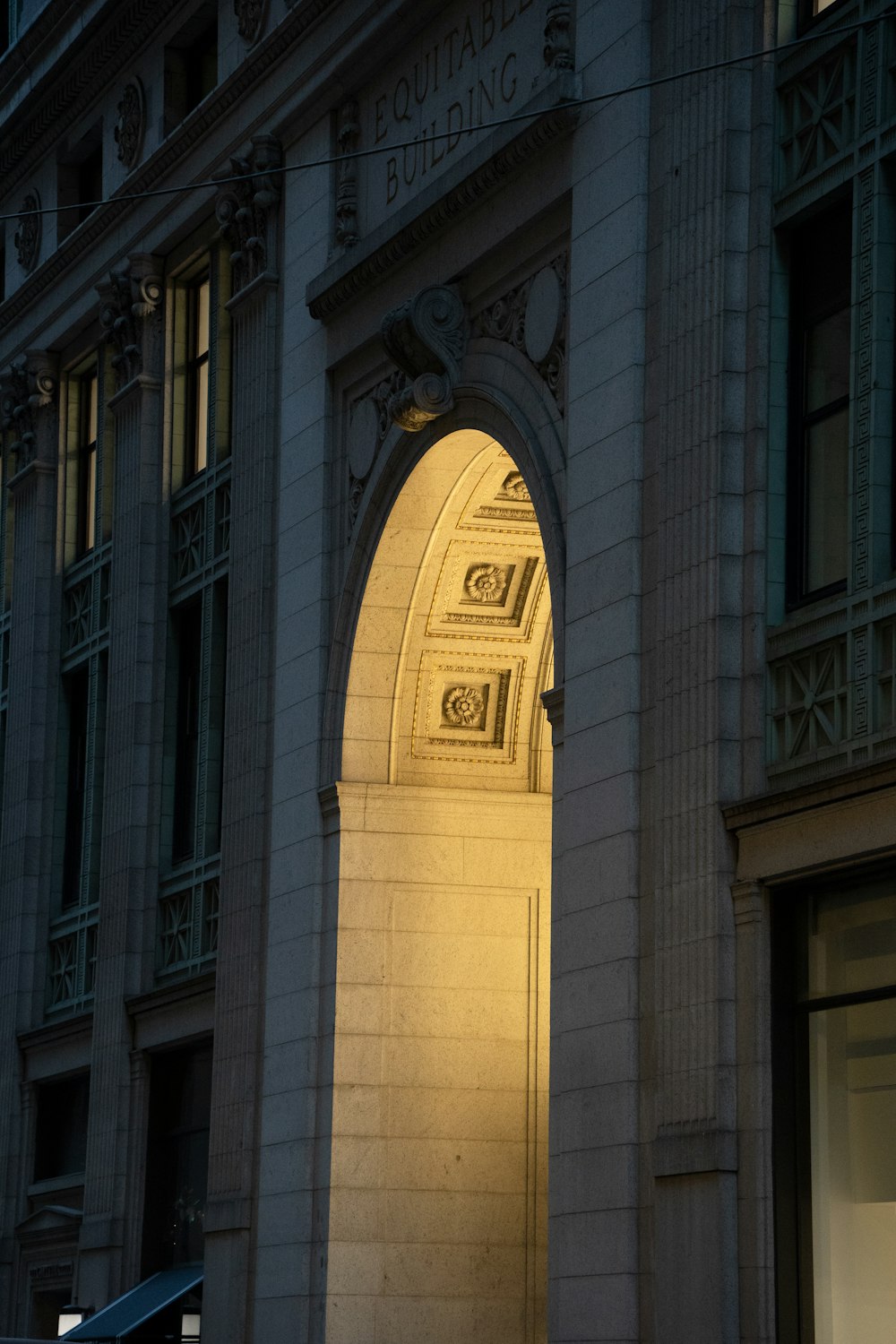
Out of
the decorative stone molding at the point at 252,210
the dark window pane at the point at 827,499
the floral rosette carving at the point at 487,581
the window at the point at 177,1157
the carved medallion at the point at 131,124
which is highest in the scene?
the carved medallion at the point at 131,124

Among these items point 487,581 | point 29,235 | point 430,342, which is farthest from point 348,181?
point 29,235

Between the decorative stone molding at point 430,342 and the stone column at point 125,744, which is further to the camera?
the stone column at point 125,744

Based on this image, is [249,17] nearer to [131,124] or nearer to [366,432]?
[131,124]

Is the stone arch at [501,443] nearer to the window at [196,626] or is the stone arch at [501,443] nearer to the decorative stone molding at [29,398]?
the window at [196,626]

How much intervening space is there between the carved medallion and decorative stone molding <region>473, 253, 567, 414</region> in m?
10.9

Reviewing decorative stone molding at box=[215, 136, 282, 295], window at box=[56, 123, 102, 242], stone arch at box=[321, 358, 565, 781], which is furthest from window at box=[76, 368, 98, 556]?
stone arch at box=[321, 358, 565, 781]

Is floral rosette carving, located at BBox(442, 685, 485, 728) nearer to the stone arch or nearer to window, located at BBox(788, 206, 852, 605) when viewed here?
the stone arch

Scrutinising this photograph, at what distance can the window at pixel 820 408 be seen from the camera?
1781 cm

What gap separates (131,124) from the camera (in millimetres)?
32406

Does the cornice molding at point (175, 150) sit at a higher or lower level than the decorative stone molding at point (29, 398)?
higher

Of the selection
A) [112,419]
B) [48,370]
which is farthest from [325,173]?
[48,370]

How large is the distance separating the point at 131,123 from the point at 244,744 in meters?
10.0

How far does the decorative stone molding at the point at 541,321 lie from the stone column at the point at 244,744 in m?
5.29

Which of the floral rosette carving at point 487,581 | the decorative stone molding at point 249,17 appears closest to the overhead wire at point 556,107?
the decorative stone molding at point 249,17
